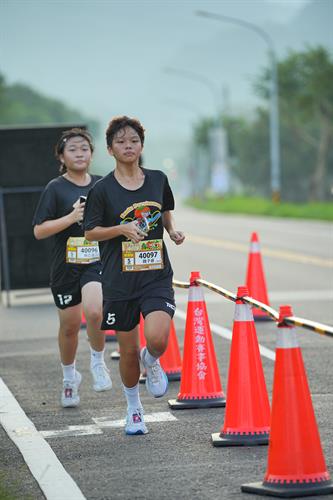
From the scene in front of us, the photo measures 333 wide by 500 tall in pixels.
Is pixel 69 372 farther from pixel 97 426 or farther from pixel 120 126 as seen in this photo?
pixel 120 126

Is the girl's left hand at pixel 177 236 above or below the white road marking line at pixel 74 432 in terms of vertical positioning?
above

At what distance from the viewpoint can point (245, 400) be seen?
7.64 meters

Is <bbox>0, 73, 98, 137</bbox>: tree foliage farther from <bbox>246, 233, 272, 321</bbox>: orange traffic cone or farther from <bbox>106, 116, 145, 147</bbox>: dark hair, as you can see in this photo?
<bbox>106, 116, 145, 147</bbox>: dark hair

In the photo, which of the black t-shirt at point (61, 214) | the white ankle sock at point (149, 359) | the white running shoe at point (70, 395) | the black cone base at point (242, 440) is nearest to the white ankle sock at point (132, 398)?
the white ankle sock at point (149, 359)

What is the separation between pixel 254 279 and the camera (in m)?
14.6

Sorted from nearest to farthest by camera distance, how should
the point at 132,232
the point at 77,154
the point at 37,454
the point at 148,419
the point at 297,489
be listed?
the point at 297,489
the point at 37,454
the point at 132,232
the point at 148,419
the point at 77,154

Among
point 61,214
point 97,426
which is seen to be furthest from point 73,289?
point 97,426

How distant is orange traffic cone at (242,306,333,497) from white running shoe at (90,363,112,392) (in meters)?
3.13

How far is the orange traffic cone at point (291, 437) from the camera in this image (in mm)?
6332

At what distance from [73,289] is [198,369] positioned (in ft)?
3.80

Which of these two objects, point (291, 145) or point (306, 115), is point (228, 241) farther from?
point (291, 145)

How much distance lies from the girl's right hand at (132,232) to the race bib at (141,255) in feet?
0.40

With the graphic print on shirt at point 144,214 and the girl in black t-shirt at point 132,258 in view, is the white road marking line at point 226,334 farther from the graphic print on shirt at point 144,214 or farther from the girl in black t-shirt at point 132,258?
the graphic print on shirt at point 144,214

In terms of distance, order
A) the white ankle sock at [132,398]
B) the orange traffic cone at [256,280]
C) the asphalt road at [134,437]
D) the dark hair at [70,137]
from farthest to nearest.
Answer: the orange traffic cone at [256,280] < the dark hair at [70,137] < the white ankle sock at [132,398] < the asphalt road at [134,437]
